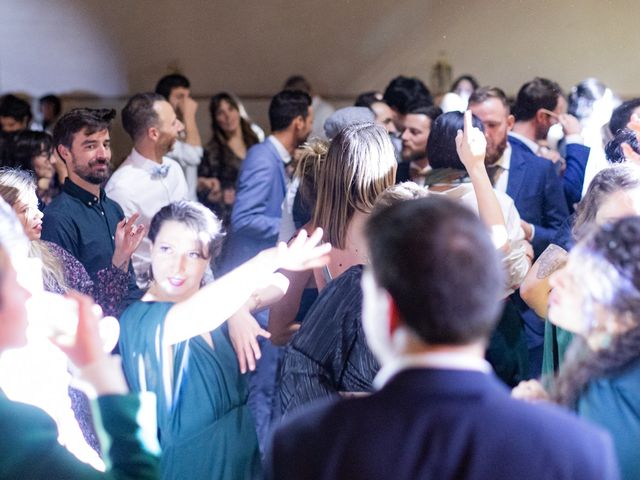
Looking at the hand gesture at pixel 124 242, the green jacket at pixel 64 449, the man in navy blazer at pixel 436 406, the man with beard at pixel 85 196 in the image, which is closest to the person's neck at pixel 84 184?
the man with beard at pixel 85 196

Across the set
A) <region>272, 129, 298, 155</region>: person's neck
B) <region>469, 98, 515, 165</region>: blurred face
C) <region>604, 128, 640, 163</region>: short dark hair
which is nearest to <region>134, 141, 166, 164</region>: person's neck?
<region>272, 129, 298, 155</region>: person's neck

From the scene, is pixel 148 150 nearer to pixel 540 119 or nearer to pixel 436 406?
pixel 540 119

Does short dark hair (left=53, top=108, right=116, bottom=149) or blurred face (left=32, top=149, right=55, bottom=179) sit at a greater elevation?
short dark hair (left=53, top=108, right=116, bottom=149)

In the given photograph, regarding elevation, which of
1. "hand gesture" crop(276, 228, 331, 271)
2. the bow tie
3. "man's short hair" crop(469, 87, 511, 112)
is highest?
"man's short hair" crop(469, 87, 511, 112)

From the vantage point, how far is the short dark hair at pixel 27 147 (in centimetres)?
414

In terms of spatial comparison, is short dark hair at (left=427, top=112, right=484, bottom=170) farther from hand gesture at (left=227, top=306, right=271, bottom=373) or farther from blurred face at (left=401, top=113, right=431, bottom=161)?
hand gesture at (left=227, top=306, right=271, bottom=373)

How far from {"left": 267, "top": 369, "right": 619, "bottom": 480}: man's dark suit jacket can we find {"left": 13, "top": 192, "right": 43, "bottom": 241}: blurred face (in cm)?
152

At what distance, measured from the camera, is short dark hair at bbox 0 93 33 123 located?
557 centimetres

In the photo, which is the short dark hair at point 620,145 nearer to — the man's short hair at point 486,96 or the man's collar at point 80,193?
the man's short hair at point 486,96

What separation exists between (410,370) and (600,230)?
532mm

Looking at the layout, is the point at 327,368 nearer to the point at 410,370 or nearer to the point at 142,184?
the point at 410,370

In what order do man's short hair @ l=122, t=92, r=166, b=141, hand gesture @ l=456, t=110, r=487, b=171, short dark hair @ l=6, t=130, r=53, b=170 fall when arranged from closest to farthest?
hand gesture @ l=456, t=110, r=487, b=171 → man's short hair @ l=122, t=92, r=166, b=141 → short dark hair @ l=6, t=130, r=53, b=170

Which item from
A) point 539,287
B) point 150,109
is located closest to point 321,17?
point 150,109

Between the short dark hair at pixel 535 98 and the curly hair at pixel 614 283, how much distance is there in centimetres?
271
